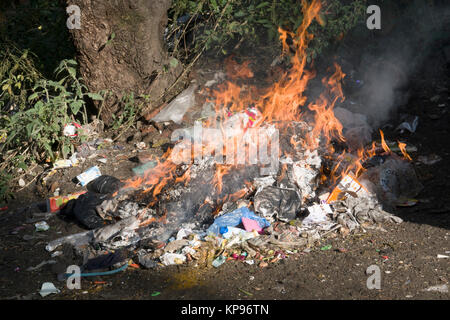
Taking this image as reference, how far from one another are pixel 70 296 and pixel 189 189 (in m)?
1.59

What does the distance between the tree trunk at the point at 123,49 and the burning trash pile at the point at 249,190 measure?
19.2 inches

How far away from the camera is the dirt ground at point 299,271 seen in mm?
3117

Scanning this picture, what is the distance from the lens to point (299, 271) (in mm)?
3369

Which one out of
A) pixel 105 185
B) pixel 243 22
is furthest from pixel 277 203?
pixel 243 22

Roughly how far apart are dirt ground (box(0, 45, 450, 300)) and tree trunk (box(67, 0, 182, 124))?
1.97 meters

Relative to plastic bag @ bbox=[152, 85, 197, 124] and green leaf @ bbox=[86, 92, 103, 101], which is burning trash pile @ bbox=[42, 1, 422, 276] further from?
green leaf @ bbox=[86, 92, 103, 101]

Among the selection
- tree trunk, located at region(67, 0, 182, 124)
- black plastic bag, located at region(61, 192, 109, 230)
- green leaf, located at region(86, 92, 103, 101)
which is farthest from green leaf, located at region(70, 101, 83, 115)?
black plastic bag, located at region(61, 192, 109, 230)

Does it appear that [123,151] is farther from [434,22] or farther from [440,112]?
[434,22]

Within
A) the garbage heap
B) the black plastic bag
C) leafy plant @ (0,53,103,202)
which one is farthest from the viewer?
leafy plant @ (0,53,103,202)

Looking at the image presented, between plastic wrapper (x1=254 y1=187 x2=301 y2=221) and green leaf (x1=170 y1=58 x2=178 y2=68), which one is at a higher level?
green leaf (x1=170 y1=58 x2=178 y2=68)

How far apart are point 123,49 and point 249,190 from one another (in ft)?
7.86

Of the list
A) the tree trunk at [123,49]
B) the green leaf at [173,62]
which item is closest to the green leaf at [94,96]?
the tree trunk at [123,49]

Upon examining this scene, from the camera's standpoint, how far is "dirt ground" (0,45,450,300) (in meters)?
3.12

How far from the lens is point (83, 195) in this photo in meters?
4.43
